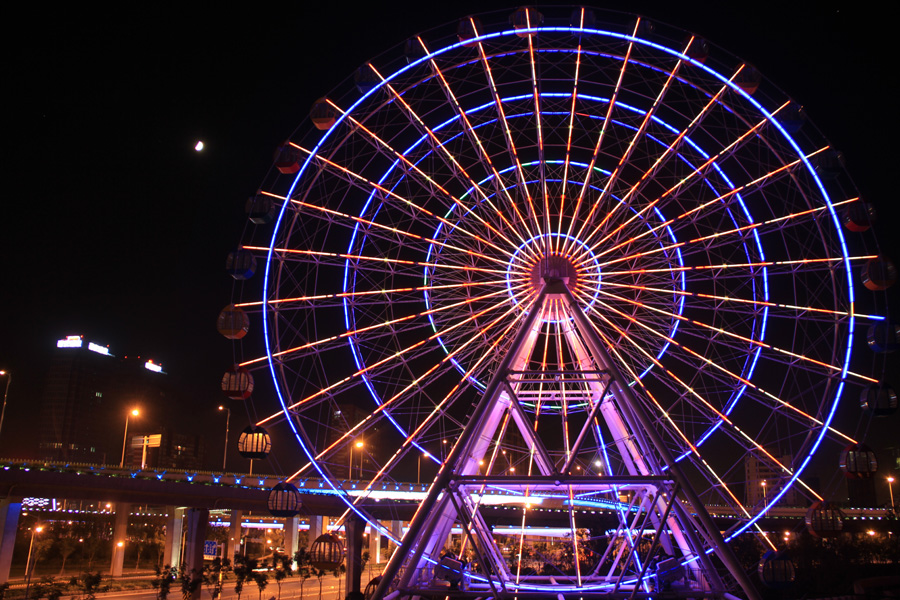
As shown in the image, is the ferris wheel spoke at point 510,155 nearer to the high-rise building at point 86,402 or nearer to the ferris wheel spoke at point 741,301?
the ferris wheel spoke at point 741,301

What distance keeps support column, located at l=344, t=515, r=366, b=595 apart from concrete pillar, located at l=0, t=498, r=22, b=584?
Result: 16.8 meters

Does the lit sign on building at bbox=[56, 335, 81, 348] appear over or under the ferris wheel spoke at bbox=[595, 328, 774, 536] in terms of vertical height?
over

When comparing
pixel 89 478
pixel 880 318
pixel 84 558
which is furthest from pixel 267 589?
pixel 880 318

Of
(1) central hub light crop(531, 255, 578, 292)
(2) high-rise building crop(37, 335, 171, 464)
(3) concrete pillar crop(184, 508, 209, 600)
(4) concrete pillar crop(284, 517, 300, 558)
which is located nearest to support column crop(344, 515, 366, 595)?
(3) concrete pillar crop(184, 508, 209, 600)

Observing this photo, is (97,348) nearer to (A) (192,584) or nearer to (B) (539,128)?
(A) (192,584)

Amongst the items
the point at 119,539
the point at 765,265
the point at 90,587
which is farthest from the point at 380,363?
the point at 119,539

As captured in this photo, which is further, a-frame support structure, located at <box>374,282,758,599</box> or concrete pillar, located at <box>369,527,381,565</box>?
concrete pillar, located at <box>369,527,381,565</box>

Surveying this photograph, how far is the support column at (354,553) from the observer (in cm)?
4366

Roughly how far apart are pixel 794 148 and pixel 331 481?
17.9 metres

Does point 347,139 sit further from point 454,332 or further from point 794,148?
point 794,148

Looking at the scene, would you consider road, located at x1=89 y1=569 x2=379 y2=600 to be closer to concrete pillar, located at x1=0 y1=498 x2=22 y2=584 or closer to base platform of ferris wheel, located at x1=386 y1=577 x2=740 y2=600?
concrete pillar, located at x1=0 y1=498 x2=22 y2=584

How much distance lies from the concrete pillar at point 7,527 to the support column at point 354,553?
16804 mm

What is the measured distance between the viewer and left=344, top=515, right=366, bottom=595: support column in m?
43.7

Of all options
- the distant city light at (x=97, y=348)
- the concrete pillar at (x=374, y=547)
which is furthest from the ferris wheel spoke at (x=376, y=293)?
the distant city light at (x=97, y=348)
